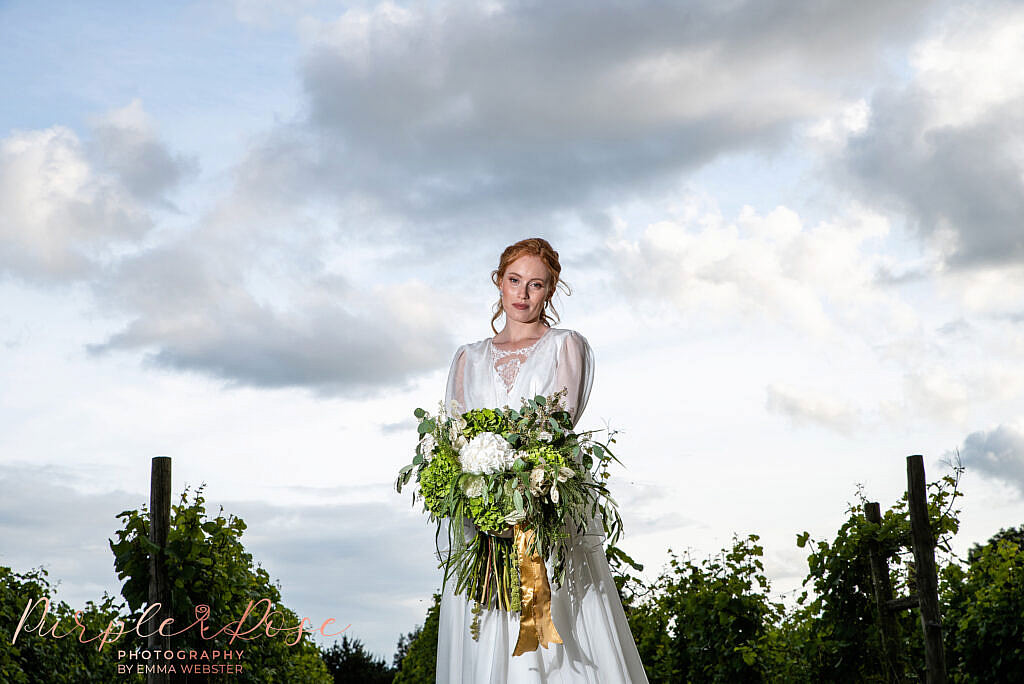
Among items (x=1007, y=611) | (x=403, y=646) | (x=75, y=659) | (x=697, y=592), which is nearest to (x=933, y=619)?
(x=1007, y=611)

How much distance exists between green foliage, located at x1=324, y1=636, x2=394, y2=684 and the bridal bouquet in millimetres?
14447

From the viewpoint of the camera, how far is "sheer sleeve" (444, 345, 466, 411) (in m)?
5.19

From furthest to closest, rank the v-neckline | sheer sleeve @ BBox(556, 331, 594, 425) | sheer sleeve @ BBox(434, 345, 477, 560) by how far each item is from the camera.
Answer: the v-neckline → sheer sleeve @ BBox(556, 331, 594, 425) → sheer sleeve @ BBox(434, 345, 477, 560)

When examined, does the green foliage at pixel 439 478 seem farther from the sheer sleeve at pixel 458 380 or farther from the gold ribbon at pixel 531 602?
the sheer sleeve at pixel 458 380

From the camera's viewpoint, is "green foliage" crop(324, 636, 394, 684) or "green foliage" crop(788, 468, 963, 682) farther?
"green foliage" crop(324, 636, 394, 684)

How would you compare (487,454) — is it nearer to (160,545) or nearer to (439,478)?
(439,478)

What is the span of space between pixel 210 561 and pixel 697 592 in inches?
171

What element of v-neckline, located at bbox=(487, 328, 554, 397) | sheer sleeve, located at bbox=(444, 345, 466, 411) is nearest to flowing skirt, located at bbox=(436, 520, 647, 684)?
v-neckline, located at bbox=(487, 328, 554, 397)

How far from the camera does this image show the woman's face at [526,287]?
512 centimetres

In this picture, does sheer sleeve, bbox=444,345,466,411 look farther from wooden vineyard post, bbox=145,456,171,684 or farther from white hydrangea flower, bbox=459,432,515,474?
wooden vineyard post, bbox=145,456,171,684

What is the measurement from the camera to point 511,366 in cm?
505

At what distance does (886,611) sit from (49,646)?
6.79 metres

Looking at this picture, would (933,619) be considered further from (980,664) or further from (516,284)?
(516,284)

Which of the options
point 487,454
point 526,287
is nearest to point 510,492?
point 487,454
